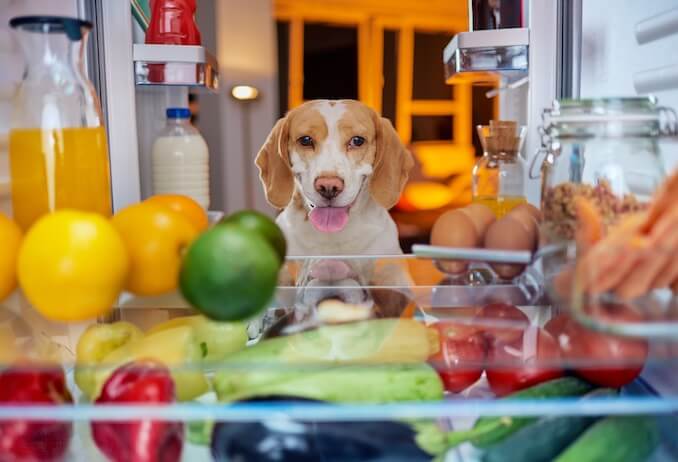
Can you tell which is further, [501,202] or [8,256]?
[501,202]

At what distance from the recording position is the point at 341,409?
1.67 feet

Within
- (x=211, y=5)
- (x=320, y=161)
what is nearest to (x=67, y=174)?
(x=320, y=161)

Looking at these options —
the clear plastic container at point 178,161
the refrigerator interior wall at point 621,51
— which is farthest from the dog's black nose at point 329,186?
the refrigerator interior wall at point 621,51

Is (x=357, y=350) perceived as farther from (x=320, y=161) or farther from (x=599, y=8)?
(x=320, y=161)

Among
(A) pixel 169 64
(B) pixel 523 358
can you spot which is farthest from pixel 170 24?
(B) pixel 523 358

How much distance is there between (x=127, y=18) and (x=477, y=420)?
Result: 106cm

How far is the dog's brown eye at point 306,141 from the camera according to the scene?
63.1 inches

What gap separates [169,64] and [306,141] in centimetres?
38

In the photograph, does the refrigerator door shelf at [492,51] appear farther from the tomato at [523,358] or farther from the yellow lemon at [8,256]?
the yellow lemon at [8,256]

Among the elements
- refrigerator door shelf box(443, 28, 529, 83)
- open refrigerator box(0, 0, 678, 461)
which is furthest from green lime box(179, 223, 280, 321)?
refrigerator door shelf box(443, 28, 529, 83)

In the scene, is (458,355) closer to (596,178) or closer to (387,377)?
(387,377)

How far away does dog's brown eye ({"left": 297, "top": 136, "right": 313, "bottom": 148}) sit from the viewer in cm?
160

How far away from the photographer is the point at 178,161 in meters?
1.57

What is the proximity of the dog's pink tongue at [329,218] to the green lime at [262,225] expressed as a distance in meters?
Answer: 0.76
